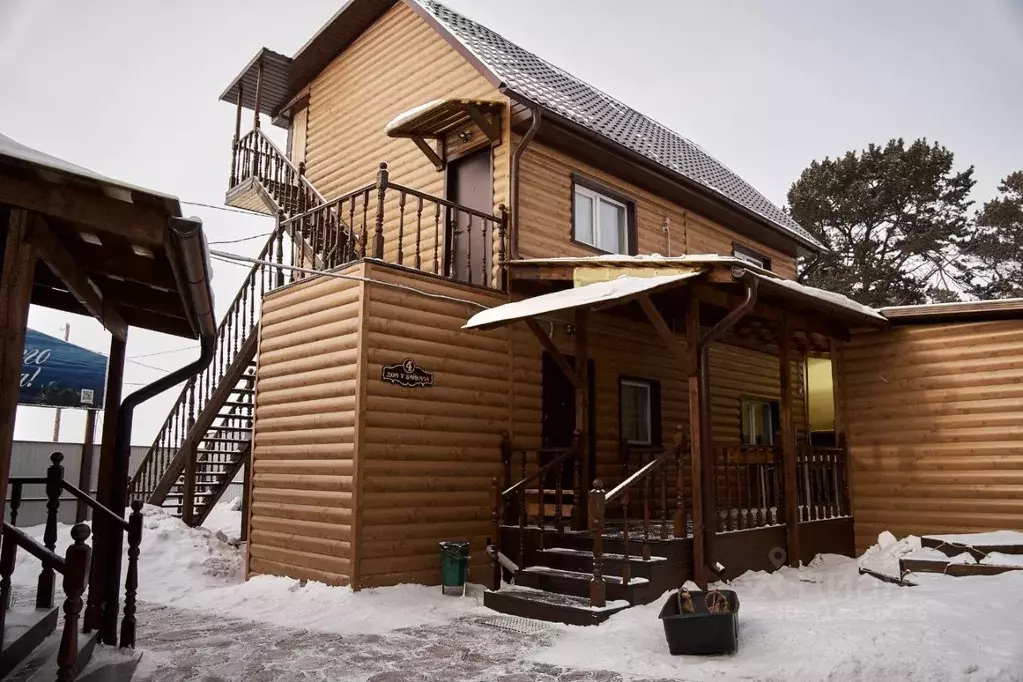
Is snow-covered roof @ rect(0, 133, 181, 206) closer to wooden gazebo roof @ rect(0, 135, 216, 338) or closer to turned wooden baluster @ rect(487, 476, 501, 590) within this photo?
wooden gazebo roof @ rect(0, 135, 216, 338)

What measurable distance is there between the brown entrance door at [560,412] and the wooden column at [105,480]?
20.4ft

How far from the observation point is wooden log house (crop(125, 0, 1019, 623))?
8.45 m

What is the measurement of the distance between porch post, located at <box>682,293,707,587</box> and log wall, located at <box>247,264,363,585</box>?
3.73 meters

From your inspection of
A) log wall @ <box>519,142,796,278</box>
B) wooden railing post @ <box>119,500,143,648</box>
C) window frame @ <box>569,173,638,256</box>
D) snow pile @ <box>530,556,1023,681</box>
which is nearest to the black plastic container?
snow pile @ <box>530,556,1023,681</box>

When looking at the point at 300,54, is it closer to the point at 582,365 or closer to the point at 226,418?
the point at 226,418

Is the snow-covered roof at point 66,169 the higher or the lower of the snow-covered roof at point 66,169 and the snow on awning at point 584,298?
the lower

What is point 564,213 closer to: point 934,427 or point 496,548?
point 496,548

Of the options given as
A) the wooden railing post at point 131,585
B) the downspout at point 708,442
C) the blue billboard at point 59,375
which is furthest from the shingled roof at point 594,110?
the blue billboard at point 59,375

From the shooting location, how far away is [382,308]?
9172 mm

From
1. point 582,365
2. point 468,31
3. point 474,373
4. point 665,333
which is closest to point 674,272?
point 665,333

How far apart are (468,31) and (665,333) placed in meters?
7.46

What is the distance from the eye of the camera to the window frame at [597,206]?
12.0m

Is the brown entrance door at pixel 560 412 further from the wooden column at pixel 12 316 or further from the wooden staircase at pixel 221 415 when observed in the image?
the wooden column at pixel 12 316

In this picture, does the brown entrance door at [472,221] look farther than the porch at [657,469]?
Yes
